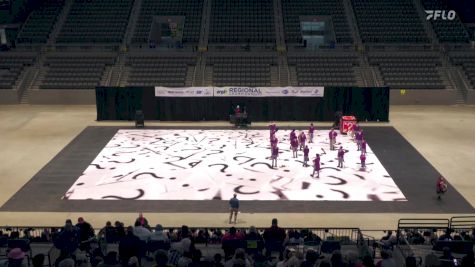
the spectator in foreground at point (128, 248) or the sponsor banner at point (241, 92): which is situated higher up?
the sponsor banner at point (241, 92)

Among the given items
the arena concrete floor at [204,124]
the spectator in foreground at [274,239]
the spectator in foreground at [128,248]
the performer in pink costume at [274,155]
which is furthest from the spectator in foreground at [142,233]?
the performer in pink costume at [274,155]

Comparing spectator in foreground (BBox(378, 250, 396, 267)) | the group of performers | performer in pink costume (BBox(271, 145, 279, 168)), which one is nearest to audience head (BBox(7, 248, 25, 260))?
spectator in foreground (BBox(378, 250, 396, 267))

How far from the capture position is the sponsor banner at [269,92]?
4088cm

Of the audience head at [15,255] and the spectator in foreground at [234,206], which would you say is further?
the spectator in foreground at [234,206]

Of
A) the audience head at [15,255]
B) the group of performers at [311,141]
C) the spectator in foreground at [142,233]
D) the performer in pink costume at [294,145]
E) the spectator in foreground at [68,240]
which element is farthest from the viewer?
the performer in pink costume at [294,145]

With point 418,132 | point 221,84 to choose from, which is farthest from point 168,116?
point 418,132

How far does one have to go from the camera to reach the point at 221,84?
48.5 metres

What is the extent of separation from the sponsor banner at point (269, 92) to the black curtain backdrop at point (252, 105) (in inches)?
11.2

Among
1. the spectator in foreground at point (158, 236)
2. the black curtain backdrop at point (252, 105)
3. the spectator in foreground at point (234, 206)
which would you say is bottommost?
the spectator in foreground at point (234, 206)

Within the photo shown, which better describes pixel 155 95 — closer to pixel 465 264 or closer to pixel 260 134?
pixel 260 134

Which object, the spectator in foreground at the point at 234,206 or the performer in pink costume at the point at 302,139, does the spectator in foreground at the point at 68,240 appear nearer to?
the spectator in foreground at the point at 234,206

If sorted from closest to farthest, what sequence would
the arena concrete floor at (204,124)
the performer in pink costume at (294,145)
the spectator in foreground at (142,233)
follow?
the spectator in foreground at (142,233), the arena concrete floor at (204,124), the performer in pink costume at (294,145)

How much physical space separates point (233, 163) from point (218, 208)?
6.57 metres

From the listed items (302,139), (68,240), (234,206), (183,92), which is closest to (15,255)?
(68,240)
